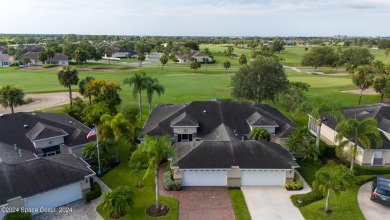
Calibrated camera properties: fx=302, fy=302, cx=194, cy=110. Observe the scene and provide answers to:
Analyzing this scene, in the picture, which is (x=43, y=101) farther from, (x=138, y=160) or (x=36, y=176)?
(x=138, y=160)

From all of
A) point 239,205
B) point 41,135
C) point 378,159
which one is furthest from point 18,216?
point 378,159

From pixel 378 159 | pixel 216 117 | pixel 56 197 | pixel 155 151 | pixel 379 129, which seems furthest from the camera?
pixel 216 117

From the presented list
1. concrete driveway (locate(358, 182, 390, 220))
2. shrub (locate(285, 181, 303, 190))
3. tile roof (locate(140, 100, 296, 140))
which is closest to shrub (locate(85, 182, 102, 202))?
tile roof (locate(140, 100, 296, 140))

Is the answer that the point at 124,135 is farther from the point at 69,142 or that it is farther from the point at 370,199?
the point at 370,199

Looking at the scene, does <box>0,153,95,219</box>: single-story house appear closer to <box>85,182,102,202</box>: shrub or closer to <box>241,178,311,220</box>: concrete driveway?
<box>85,182,102,202</box>: shrub

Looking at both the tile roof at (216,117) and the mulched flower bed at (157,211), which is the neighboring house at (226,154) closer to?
the tile roof at (216,117)

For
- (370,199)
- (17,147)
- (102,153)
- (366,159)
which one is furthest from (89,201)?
(366,159)
